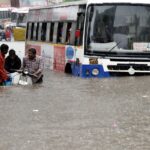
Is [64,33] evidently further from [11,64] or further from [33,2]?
[33,2]

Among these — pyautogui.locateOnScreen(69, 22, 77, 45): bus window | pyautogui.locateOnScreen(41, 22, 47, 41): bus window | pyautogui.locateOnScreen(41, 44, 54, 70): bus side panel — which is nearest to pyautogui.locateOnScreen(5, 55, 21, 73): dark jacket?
pyautogui.locateOnScreen(69, 22, 77, 45): bus window

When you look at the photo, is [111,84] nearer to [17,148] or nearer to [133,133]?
[133,133]

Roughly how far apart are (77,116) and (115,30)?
24.9ft

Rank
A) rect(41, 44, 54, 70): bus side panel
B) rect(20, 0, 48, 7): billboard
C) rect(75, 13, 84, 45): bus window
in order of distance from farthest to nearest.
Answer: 1. rect(20, 0, 48, 7): billboard
2. rect(41, 44, 54, 70): bus side panel
3. rect(75, 13, 84, 45): bus window

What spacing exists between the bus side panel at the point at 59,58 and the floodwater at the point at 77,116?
369cm

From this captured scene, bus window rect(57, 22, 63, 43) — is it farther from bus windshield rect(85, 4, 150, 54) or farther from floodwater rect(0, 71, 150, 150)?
floodwater rect(0, 71, 150, 150)

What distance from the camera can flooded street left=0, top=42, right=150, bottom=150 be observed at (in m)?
9.09

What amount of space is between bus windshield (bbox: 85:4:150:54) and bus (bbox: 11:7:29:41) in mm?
24968

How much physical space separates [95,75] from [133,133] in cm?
921

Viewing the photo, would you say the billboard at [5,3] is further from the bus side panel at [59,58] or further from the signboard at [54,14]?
the bus side panel at [59,58]

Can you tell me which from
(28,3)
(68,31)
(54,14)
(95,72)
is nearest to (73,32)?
(68,31)

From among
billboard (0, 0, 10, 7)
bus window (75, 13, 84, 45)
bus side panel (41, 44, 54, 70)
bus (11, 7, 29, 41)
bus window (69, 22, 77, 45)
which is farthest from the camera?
billboard (0, 0, 10, 7)

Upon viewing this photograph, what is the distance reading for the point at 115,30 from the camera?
1866 cm

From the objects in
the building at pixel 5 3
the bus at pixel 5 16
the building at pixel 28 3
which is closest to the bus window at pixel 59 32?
the building at pixel 28 3
